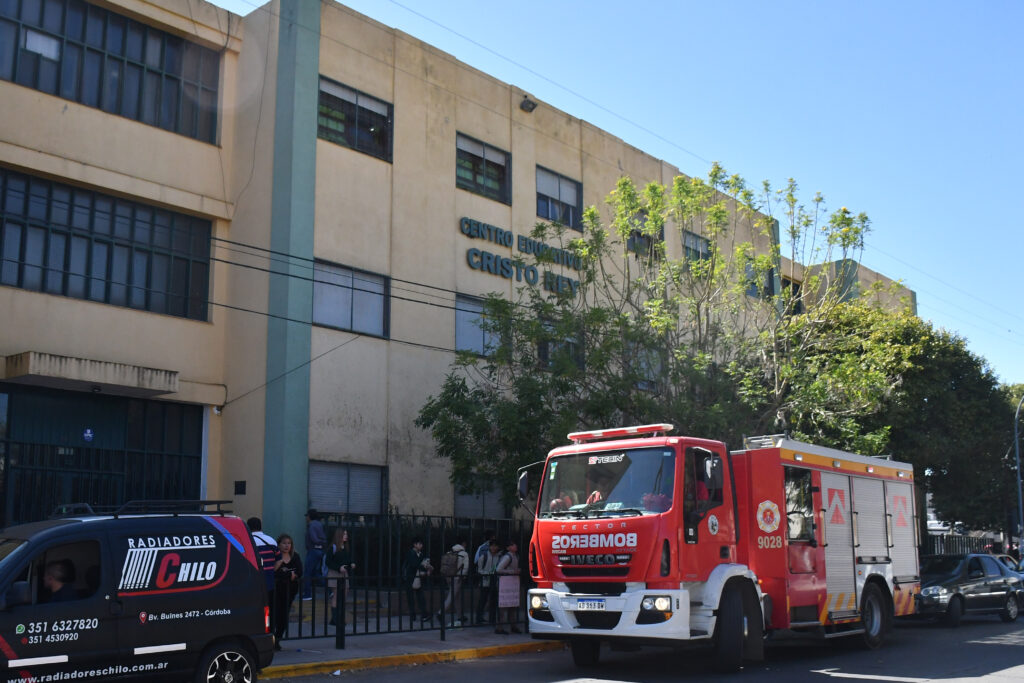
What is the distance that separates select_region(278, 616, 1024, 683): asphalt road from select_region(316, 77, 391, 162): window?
42.7ft

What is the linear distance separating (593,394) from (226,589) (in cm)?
1082

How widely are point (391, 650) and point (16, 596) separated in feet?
22.3

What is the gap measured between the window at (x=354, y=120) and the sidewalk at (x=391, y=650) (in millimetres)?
11765

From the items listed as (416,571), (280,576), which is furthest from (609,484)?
(416,571)

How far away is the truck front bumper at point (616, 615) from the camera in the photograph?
11.3 metres

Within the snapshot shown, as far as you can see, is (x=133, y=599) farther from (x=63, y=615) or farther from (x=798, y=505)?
(x=798, y=505)

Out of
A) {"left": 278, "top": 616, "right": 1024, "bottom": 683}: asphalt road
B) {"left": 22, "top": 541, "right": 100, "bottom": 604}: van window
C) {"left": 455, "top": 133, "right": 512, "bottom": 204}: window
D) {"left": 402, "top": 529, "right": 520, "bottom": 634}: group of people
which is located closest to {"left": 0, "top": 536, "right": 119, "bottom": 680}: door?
{"left": 22, "top": 541, "right": 100, "bottom": 604}: van window

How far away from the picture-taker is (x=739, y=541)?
12930 millimetres

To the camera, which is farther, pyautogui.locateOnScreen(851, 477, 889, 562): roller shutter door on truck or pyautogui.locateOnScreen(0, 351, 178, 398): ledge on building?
pyautogui.locateOnScreen(0, 351, 178, 398): ledge on building

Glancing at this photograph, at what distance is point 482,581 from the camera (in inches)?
703

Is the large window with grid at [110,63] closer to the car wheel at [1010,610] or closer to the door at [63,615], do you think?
the door at [63,615]

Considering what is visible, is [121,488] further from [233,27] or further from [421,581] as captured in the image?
[233,27]

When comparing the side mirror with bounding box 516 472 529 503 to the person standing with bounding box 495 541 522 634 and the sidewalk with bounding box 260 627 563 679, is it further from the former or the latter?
the person standing with bounding box 495 541 522 634

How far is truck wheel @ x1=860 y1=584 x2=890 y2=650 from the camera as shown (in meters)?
15.3
